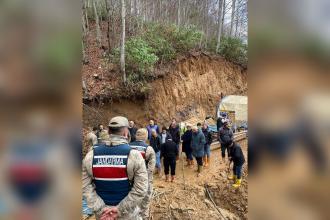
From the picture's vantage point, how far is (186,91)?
400 inches

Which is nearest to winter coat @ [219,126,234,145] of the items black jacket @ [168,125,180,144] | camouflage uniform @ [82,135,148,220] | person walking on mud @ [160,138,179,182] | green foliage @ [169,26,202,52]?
black jacket @ [168,125,180,144]

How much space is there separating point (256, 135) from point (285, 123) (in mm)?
83

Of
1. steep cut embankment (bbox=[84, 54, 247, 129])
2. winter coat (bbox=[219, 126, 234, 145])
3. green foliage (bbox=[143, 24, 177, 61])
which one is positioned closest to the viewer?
winter coat (bbox=[219, 126, 234, 145])

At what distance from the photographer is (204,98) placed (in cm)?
990

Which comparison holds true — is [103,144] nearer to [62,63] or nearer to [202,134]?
[62,63]

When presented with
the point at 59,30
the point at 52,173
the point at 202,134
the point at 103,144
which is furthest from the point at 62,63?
the point at 202,134

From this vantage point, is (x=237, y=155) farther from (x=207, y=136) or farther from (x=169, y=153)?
(x=169, y=153)

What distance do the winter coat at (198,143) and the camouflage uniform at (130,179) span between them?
5.78 metres

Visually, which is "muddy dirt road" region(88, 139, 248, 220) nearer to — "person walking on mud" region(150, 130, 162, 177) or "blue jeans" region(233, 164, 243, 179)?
"blue jeans" region(233, 164, 243, 179)

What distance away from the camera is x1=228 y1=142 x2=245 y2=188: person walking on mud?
275 inches

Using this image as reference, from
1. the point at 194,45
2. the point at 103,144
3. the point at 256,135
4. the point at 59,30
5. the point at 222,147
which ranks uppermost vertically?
the point at 194,45

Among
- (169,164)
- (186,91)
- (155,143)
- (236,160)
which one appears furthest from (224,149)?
(186,91)

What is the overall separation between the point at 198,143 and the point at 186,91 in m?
2.93

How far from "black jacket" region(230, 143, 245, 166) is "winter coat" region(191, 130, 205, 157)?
658 millimetres
